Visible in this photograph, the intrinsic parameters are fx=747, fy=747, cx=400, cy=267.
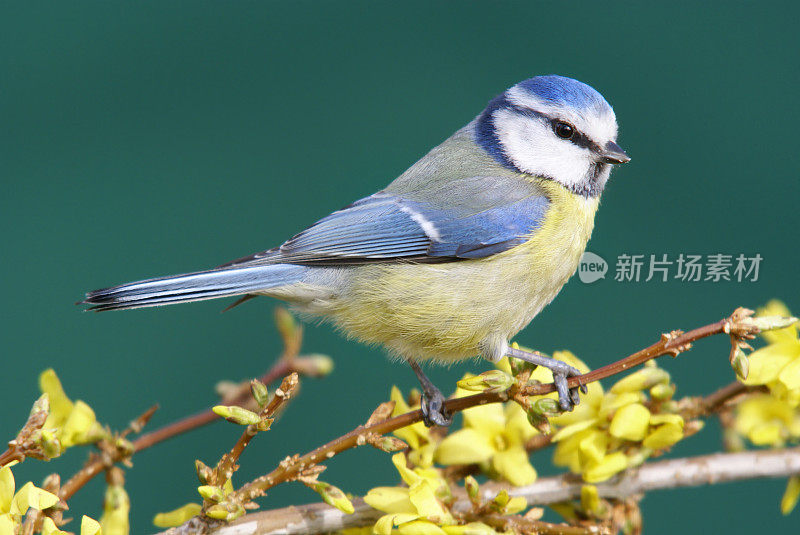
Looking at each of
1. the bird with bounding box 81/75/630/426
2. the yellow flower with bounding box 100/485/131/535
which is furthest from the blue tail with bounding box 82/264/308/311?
the yellow flower with bounding box 100/485/131/535

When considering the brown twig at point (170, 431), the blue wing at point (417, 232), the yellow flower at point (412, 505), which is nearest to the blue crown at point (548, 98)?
the blue wing at point (417, 232)

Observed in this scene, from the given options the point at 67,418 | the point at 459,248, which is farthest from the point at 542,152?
the point at 67,418

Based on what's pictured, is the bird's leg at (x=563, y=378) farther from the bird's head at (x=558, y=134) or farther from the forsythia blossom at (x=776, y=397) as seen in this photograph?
the bird's head at (x=558, y=134)

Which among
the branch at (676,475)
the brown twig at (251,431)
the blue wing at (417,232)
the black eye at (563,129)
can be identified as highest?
the black eye at (563,129)

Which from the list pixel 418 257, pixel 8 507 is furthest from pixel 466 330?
pixel 8 507

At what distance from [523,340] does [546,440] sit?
3.18 feet

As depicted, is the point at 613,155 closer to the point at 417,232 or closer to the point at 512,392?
→ the point at 417,232

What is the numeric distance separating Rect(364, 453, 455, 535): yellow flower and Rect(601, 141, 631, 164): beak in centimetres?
63

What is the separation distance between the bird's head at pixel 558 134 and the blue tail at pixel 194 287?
45 centimetres

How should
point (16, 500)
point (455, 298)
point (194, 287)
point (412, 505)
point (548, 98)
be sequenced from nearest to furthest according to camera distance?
point (16, 500), point (412, 505), point (194, 287), point (455, 298), point (548, 98)

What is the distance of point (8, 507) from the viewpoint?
755mm

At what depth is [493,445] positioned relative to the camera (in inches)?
39.8

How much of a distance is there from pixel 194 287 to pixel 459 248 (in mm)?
424

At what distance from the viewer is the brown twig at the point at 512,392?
2.45ft
